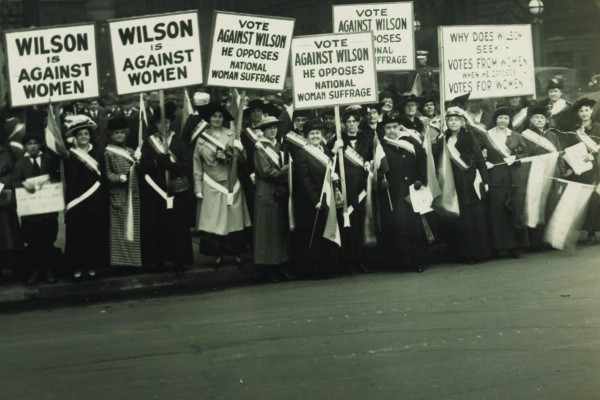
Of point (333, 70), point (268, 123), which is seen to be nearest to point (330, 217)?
point (268, 123)

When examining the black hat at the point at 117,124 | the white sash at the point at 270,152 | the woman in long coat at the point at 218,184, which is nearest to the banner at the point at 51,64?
the black hat at the point at 117,124

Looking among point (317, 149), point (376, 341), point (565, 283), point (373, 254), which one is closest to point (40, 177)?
point (317, 149)

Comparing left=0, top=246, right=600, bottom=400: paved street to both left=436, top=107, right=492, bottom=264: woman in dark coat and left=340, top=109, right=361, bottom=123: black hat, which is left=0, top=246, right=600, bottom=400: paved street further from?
left=340, top=109, right=361, bottom=123: black hat

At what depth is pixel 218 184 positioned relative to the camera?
11922 mm

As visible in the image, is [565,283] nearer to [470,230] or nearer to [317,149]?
[470,230]

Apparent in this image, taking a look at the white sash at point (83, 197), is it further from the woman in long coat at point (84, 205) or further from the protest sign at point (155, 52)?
the protest sign at point (155, 52)

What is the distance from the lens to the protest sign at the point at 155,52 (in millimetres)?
11539

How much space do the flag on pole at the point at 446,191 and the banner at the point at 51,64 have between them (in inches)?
157

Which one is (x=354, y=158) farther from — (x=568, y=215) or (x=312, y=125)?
(x=568, y=215)

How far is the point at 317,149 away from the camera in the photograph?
1183 cm

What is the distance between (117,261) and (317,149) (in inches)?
98.0

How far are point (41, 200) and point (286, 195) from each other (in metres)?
2.60

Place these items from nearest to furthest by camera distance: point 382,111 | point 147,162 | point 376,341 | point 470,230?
1. point 376,341
2. point 147,162
3. point 470,230
4. point 382,111

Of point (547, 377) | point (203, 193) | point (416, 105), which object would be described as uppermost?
point (416, 105)
